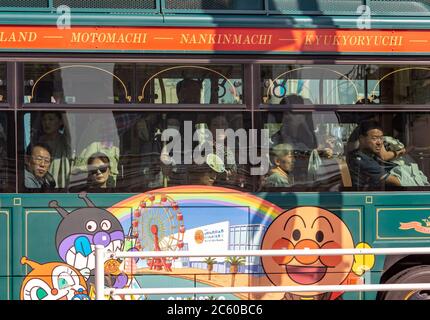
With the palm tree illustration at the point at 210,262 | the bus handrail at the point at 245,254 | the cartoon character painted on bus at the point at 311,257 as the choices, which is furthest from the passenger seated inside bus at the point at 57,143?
the cartoon character painted on bus at the point at 311,257

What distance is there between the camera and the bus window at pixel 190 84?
7113 mm

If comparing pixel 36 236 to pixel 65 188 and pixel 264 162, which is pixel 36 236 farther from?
pixel 264 162

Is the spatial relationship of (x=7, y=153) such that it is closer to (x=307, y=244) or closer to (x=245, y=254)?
(x=245, y=254)

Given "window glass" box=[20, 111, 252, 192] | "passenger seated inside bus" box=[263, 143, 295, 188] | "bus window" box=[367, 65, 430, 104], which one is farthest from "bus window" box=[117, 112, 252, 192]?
"bus window" box=[367, 65, 430, 104]

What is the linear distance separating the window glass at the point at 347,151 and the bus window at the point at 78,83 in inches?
56.5

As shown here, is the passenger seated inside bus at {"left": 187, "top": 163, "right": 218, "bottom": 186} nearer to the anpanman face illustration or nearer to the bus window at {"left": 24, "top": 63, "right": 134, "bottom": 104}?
the anpanman face illustration

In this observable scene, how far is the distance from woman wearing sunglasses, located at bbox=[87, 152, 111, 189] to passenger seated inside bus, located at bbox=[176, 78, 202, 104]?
0.93 metres

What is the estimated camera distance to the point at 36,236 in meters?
6.96

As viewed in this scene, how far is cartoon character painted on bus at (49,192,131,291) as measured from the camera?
6.96 metres

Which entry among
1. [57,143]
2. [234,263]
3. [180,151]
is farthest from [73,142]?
[234,263]

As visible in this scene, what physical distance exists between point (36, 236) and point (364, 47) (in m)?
3.68

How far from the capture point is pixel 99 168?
7.08 m

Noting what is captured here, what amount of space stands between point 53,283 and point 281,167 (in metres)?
2.45

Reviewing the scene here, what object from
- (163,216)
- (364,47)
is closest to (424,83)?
(364,47)
